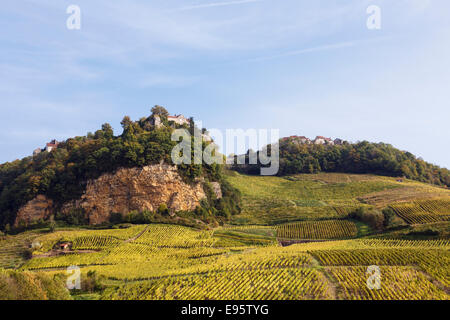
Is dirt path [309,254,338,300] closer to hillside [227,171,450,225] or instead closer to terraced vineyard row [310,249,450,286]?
terraced vineyard row [310,249,450,286]

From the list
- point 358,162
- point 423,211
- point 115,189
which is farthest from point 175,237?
point 358,162

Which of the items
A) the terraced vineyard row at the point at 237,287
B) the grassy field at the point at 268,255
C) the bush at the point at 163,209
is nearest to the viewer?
the terraced vineyard row at the point at 237,287

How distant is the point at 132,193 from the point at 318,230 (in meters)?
30.4

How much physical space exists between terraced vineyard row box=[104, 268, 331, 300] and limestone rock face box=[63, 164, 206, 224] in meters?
30.3

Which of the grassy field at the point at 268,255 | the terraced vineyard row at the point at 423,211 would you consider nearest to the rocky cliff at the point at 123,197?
the grassy field at the point at 268,255

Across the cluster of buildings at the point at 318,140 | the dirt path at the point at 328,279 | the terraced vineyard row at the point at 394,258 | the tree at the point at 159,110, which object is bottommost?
the dirt path at the point at 328,279

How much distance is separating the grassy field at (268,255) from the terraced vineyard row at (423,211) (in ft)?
1.26

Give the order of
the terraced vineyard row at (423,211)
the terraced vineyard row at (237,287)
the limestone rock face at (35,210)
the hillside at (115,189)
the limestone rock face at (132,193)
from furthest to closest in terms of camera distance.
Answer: the limestone rock face at (35,210) < the limestone rock face at (132,193) < the hillside at (115,189) < the terraced vineyard row at (423,211) < the terraced vineyard row at (237,287)

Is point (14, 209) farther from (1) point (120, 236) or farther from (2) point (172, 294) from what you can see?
(2) point (172, 294)

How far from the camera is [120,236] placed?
1949 inches

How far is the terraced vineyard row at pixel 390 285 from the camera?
85.8ft

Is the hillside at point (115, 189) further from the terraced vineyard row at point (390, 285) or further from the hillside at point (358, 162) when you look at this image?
the hillside at point (358, 162)

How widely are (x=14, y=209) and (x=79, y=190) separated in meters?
11.9

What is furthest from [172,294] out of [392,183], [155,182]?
[392,183]
